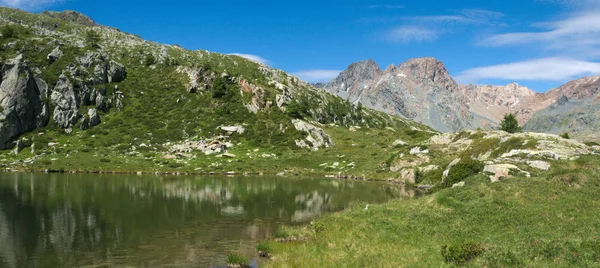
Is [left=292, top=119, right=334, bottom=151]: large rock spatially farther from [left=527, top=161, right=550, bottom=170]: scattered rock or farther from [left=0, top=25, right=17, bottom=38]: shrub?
[left=0, top=25, right=17, bottom=38]: shrub

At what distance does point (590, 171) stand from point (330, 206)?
25516mm

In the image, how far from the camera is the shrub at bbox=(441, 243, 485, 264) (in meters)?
18.6

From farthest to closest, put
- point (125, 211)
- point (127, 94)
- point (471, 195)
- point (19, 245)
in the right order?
point (127, 94) → point (125, 211) → point (471, 195) → point (19, 245)

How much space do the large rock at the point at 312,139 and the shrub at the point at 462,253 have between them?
8983 cm

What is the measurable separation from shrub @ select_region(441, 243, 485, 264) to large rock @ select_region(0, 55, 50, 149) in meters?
118

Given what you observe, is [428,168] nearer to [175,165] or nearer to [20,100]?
[175,165]

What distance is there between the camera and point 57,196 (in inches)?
1902

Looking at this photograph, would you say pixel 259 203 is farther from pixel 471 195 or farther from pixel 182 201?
pixel 471 195

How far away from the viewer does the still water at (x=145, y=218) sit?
24.4 m

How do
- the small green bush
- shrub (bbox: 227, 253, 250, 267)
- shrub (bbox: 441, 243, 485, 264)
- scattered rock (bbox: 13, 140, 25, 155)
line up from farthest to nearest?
scattered rock (bbox: 13, 140, 25, 155), the small green bush, shrub (bbox: 227, 253, 250, 267), shrub (bbox: 441, 243, 485, 264)

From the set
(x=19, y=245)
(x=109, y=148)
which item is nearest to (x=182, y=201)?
(x=19, y=245)

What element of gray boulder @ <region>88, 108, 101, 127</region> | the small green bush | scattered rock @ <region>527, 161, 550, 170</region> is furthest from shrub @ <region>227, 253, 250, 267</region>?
gray boulder @ <region>88, 108, 101, 127</region>

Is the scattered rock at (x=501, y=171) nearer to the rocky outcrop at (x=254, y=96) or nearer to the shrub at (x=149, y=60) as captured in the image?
the rocky outcrop at (x=254, y=96)

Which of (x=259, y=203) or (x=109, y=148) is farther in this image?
(x=109, y=148)
